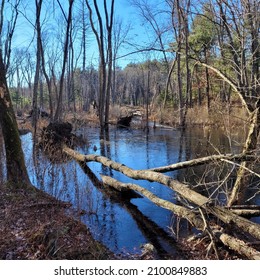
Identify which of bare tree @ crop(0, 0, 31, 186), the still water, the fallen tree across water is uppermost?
bare tree @ crop(0, 0, 31, 186)

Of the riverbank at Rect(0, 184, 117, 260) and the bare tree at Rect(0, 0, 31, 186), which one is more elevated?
the bare tree at Rect(0, 0, 31, 186)

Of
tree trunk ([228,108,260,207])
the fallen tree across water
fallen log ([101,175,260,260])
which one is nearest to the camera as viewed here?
fallen log ([101,175,260,260])

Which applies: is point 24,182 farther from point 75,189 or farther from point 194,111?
point 194,111

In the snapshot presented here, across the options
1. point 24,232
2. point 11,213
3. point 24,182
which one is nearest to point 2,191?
point 24,182

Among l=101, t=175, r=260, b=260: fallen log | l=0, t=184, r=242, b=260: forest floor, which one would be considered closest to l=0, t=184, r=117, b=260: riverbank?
l=0, t=184, r=242, b=260: forest floor

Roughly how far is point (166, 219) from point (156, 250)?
1337 mm

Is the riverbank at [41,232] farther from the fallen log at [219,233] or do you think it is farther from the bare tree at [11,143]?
the fallen log at [219,233]

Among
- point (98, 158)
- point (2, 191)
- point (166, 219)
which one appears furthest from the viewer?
point (98, 158)

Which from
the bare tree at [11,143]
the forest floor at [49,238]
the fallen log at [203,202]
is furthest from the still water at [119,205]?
the bare tree at [11,143]

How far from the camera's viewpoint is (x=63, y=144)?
537 inches

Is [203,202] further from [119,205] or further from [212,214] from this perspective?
[119,205]

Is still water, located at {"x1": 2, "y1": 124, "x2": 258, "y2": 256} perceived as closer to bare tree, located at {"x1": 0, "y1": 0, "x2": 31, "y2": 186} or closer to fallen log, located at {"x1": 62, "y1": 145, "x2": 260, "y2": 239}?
fallen log, located at {"x1": 62, "y1": 145, "x2": 260, "y2": 239}

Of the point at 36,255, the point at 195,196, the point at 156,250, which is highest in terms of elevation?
the point at 195,196

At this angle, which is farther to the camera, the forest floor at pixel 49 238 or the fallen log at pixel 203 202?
the fallen log at pixel 203 202
